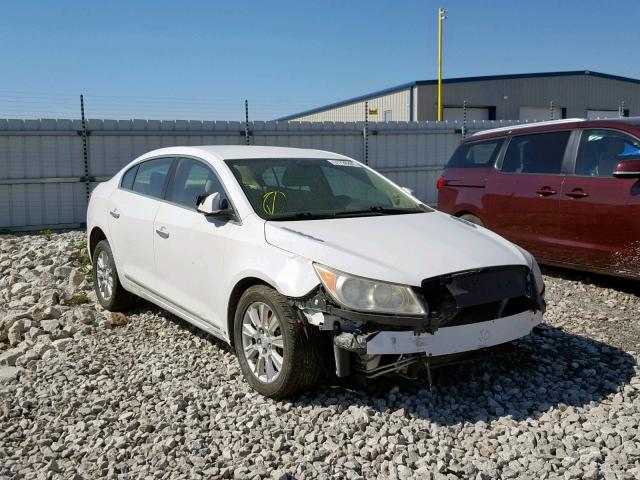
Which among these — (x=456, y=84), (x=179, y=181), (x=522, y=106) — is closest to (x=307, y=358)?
(x=179, y=181)

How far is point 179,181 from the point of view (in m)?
5.32

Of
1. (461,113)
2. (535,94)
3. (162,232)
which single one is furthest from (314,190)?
(535,94)

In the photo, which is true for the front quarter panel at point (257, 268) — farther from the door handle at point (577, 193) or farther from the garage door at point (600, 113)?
the garage door at point (600, 113)

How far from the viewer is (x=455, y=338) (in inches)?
150

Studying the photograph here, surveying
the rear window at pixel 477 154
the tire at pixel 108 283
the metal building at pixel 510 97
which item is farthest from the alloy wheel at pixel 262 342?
the metal building at pixel 510 97

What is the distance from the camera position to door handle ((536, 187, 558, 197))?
696 centimetres

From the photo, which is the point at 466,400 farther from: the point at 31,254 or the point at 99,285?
the point at 31,254

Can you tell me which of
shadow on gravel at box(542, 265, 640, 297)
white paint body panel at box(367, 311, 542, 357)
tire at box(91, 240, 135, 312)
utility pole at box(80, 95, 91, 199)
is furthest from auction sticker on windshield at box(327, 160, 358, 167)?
utility pole at box(80, 95, 91, 199)

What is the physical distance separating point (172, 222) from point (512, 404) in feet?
8.92

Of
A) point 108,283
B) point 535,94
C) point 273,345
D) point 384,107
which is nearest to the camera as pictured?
point 273,345

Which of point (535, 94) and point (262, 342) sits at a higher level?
point (535, 94)

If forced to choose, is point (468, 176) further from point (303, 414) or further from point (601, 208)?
point (303, 414)

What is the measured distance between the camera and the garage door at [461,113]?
3425 cm

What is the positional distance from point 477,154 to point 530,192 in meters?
1.11
